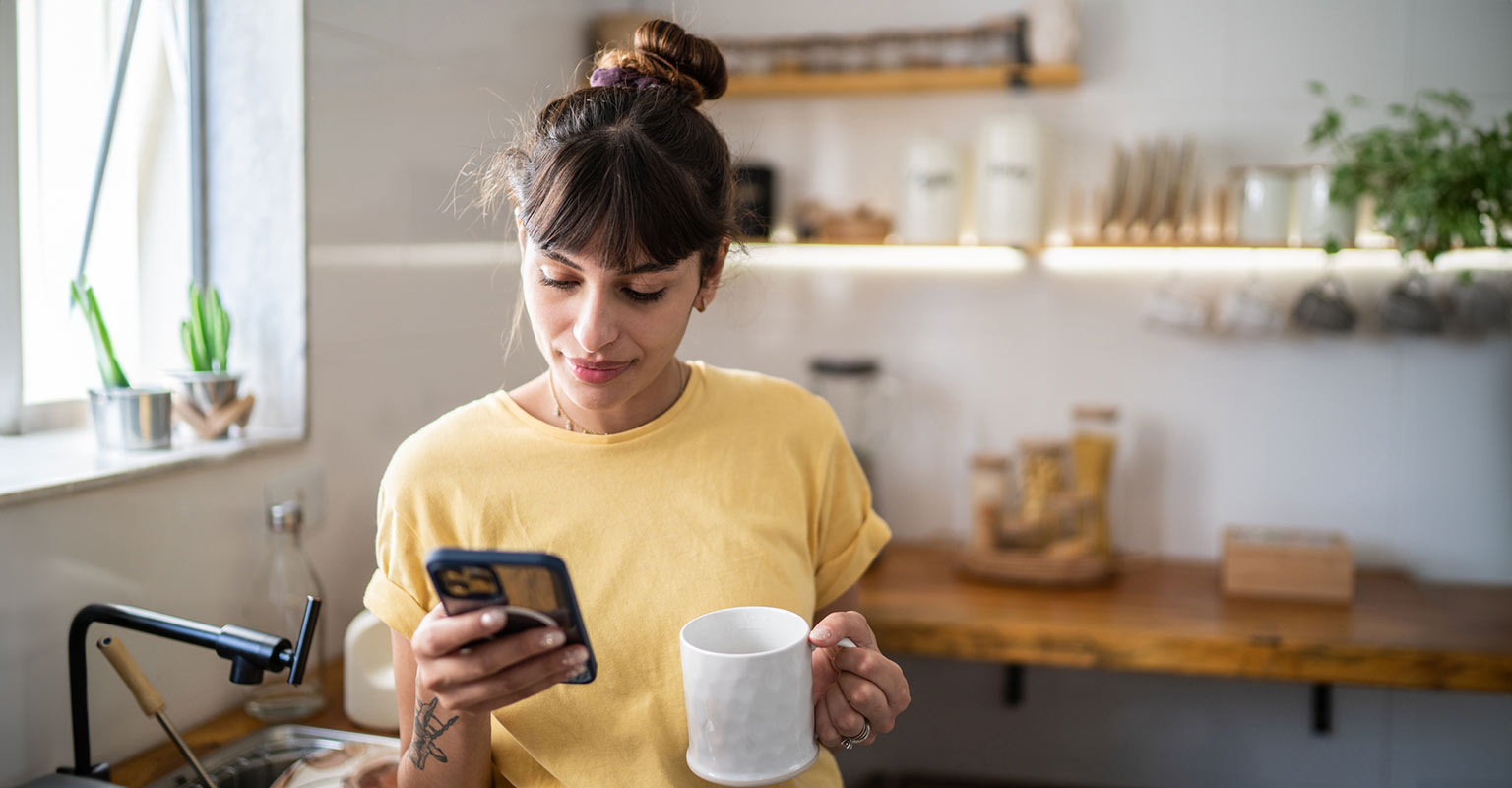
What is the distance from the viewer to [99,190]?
139cm

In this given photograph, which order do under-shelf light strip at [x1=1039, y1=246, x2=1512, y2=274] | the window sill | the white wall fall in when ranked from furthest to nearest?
under-shelf light strip at [x1=1039, y1=246, x2=1512, y2=274] → the white wall → the window sill

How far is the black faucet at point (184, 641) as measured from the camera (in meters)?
0.95

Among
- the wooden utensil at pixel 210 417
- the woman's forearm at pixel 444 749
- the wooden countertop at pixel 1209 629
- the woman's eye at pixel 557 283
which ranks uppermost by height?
the woman's eye at pixel 557 283

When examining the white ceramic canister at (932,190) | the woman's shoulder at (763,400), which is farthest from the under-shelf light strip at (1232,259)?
the woman's shoulder at (763,400)

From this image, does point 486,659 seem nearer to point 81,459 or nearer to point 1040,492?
point 81,459

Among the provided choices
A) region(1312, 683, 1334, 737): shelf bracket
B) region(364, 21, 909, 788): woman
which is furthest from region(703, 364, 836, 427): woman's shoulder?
region(1312, 683, 1334, 737): shelf bracket

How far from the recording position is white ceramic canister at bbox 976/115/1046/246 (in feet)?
7.01

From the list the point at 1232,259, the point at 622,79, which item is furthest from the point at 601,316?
the point at 1232,259

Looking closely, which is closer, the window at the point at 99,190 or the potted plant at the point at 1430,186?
the window at the point at 99,190

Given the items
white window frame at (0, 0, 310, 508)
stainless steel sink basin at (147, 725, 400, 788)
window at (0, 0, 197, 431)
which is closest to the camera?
stainless steel sink basin at (147, 725, 400, 788)

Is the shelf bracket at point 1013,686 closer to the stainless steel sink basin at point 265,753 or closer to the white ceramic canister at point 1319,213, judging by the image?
the white ceramic canister at point 1319,213

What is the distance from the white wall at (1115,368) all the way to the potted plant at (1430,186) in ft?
0.30

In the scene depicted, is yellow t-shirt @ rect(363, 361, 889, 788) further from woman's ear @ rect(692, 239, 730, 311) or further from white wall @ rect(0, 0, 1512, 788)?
white wall @ rect(0, 0, 1512, 788)

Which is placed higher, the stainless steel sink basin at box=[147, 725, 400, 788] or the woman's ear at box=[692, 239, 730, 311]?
the woman's ear at box=[692, 239, 730, 311]
